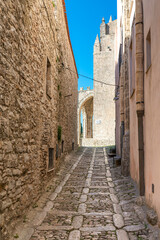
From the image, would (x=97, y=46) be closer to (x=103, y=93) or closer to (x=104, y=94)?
(x=103, y=93)

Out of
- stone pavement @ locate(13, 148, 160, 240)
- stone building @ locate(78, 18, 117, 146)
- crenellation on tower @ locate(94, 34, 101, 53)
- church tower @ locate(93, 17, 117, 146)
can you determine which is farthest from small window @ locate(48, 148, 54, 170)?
crenellation on tower @ locate(94, 34, 101, 53)

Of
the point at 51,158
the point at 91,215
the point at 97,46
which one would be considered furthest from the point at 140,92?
Result: the point at 97,46

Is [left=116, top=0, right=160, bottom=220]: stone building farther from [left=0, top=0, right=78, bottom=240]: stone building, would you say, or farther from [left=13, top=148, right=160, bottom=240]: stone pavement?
[left=0, top=0, right=78, bottom=240]: stone building

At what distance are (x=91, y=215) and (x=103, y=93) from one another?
2310cm

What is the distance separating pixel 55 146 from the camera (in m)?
7.92

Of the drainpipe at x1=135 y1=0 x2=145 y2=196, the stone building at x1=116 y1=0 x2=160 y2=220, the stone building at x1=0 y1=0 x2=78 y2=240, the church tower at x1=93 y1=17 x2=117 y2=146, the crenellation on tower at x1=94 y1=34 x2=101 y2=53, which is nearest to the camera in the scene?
the stone building at x1=0 y1=0 x2=78 y2=240

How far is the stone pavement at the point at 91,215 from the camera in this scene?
371 centimetres

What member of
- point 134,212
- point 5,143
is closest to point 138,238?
point 134,212

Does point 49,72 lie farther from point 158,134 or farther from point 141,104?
point 158,134

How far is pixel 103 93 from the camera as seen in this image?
27.0 metres

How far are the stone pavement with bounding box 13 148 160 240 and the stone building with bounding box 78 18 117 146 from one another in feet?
58.3

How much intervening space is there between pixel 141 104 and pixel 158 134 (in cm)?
149

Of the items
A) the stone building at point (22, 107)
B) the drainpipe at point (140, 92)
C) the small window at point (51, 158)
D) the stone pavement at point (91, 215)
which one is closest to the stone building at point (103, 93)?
the small window at point (51, 158)

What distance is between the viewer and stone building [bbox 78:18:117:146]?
25.9 meters
